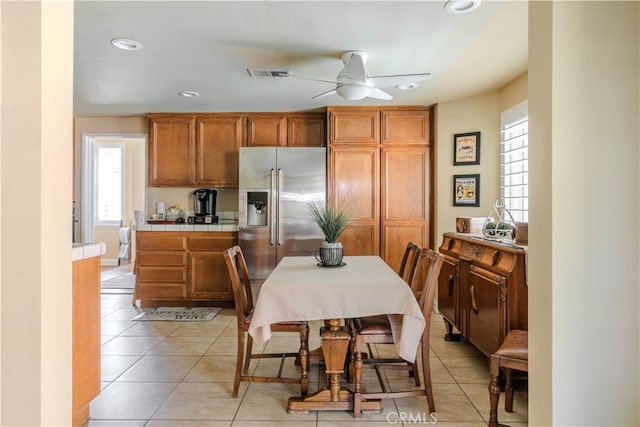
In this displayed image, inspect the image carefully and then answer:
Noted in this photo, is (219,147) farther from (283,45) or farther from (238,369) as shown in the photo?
(238,369)

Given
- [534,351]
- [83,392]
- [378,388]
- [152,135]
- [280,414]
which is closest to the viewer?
[534,351]

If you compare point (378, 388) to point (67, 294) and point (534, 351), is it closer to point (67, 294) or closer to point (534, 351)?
point (534, 351)

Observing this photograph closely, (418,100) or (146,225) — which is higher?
(418,100)

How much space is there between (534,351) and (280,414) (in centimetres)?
154

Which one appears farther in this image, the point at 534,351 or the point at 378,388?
the point at 378,388

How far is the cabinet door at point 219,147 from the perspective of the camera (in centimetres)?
488

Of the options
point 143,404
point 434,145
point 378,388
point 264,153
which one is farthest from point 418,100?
point 143,404

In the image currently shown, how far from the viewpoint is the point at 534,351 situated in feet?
3.77

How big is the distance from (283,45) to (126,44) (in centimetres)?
114

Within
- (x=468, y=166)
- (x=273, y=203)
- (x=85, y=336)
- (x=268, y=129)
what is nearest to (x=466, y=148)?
(x=468, y=166)

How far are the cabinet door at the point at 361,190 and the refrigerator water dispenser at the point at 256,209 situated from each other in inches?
34.1

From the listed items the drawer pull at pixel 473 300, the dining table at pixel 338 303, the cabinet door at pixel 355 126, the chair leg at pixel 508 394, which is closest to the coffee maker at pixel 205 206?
the cabinet door at pixel 355 126

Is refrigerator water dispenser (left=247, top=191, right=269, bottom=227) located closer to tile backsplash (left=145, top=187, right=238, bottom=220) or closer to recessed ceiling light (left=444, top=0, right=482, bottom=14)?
tile backsplash (left=145, top=187, right=238, bottom=220)

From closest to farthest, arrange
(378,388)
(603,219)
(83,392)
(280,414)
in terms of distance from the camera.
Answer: (603,219)
(83,392)
(280,414)
(378,388)
